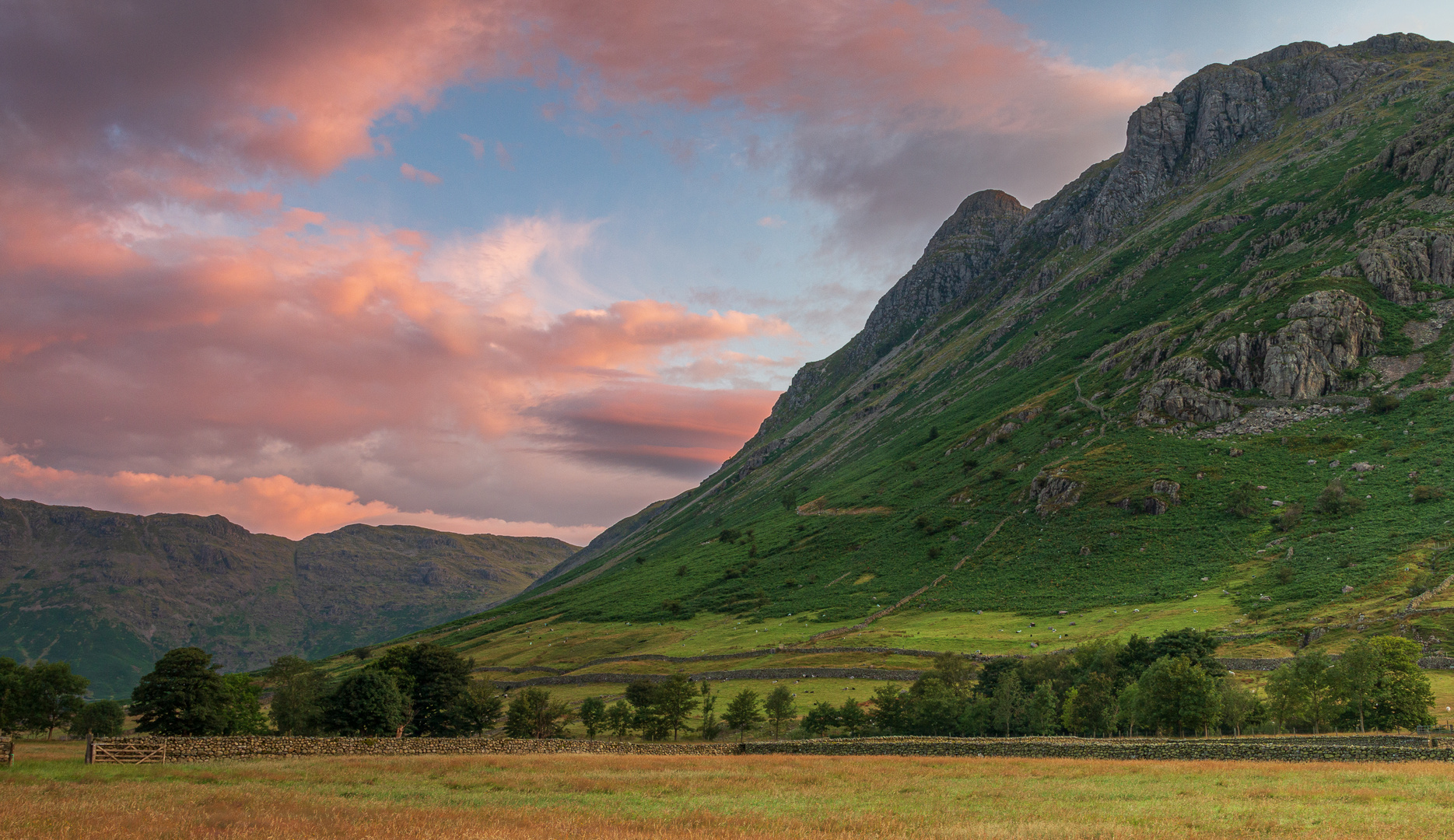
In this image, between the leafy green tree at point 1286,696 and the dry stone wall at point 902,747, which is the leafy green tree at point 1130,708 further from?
the dry stone wall at point 902,747

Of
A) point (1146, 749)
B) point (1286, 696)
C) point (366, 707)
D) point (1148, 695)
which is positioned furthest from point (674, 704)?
point (1286, 696)

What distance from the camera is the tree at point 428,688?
93750mm

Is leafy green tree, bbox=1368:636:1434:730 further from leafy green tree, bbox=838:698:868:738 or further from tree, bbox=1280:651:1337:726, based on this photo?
leafy green tree, bbox=838:698:868:738

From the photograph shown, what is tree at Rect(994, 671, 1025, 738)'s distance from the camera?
88688mm

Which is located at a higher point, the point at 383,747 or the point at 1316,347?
the point at 1316,347

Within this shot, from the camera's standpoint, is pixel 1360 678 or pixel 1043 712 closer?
pixel 1360 678

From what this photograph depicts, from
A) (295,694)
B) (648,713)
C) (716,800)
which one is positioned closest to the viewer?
(716,800)

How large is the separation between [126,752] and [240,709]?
61880 millimetres

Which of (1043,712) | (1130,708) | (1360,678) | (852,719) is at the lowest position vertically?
(852,719)

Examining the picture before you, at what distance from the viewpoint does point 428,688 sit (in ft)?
311

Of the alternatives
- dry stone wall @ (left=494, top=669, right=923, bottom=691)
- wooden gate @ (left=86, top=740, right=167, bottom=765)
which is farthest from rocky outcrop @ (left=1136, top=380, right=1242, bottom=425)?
wooden gate @ (left=86, top=740, right=167, bottom=765)

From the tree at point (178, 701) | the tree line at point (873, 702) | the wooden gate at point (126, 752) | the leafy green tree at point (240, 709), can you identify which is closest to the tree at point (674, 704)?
the tree line at point (873, 702)

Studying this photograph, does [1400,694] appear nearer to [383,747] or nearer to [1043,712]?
[1043,712]

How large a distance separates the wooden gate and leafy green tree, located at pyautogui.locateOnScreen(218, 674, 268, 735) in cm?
4328
